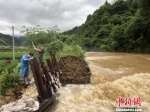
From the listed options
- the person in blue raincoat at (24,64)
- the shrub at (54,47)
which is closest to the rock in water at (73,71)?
the person in blue raincoat at (24,64)

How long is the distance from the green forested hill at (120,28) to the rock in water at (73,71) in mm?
18550

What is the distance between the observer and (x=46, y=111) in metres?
6.13

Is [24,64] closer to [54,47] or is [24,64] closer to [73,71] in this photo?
[73,71]

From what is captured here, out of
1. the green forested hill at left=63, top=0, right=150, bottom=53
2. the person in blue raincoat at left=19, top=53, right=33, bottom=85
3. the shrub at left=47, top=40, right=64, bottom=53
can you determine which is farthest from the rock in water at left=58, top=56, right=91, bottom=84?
the green forested hill at left=63, top=0, right=150, bottom=53

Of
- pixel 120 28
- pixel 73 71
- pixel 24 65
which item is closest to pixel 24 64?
pixel 24 65

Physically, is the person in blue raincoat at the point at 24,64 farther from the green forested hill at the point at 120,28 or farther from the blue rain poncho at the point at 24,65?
the green forested hill at the point at 120,28

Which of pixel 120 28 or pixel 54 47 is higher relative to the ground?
pixel 120 28

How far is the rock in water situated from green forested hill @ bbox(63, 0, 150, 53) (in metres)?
18.5

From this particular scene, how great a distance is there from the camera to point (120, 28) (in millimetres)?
36562

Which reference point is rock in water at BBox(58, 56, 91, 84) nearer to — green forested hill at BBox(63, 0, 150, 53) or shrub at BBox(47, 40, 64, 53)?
shrub at BBox(47, 40, 64, 53)

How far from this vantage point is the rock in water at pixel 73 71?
32.1 ft

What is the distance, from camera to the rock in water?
9.79 m

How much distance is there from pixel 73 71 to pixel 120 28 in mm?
28704

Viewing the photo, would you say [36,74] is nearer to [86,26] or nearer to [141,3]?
[141,3]
